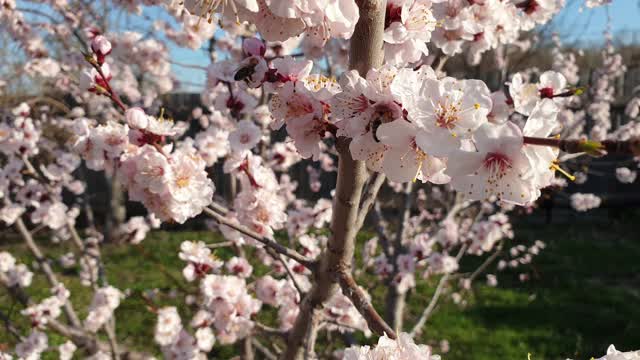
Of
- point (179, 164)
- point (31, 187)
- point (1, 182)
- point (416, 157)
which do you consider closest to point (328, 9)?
point (416, 157)

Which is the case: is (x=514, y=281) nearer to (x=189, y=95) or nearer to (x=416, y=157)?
(x=416, y=157)

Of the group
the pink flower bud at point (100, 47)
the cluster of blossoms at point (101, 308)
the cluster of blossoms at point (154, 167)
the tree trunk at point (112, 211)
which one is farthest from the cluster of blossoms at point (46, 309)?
the tree trunk at point (112, 211)

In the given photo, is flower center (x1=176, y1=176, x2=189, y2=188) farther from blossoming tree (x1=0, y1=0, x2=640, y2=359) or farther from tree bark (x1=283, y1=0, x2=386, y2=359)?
tree bark (x1=283, y1=0, x2=386, y2=359)

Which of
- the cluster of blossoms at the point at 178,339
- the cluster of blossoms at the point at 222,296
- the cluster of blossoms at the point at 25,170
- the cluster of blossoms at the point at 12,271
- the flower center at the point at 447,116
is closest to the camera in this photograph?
the flower center at the point at 447,116

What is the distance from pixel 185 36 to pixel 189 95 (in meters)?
Answer: 7.19

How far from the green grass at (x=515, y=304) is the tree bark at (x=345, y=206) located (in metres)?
2.25

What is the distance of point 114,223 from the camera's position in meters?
9.16

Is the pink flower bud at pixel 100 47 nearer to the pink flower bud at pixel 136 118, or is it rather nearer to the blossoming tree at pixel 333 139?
the blossoming tree at pixel 333 139

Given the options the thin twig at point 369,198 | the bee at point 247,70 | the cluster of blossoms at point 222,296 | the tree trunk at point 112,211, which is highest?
the bee at point 247,70

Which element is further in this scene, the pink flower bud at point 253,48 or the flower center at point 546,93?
the flower center at point 546,93

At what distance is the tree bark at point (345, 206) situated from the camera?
1045 millimetres

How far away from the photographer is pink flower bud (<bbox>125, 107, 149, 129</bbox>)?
1.54 metres

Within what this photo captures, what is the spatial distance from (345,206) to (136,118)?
709 mm

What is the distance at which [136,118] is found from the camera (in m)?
1.54
